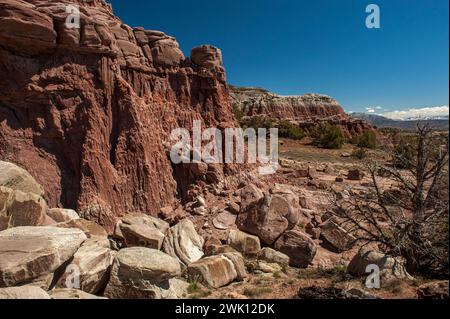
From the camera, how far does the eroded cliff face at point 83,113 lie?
12.6 meters

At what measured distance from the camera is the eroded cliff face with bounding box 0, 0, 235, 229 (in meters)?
12.6

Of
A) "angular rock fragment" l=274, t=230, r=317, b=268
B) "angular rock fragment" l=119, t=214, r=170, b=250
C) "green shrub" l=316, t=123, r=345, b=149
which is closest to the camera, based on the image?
"angular rock fragment" l=119, t=214, r=170, b=250

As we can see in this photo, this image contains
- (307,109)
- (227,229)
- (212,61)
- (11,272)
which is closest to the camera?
(11,272)

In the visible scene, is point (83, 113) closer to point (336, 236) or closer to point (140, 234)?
point (140, 234)

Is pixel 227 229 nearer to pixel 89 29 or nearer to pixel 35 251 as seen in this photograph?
pixel 35 251

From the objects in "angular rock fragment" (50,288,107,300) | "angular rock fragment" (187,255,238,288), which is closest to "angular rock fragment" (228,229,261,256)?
"angular rock fragment" (187,255,238,288)

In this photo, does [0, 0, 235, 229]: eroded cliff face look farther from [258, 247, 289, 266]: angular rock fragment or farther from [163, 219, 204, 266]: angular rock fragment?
[258, 247, 289, 266]: angular rock fragment

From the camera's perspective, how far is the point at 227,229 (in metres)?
14.0

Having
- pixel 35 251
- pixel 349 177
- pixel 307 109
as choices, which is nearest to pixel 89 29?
pixel 35 251

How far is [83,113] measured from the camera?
1353cm

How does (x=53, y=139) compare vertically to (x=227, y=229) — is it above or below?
above

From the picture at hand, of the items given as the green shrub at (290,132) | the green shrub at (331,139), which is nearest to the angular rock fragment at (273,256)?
the green shrub at (331,139)

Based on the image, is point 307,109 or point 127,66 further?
point 307,109

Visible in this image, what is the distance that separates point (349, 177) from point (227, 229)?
19080 mm
